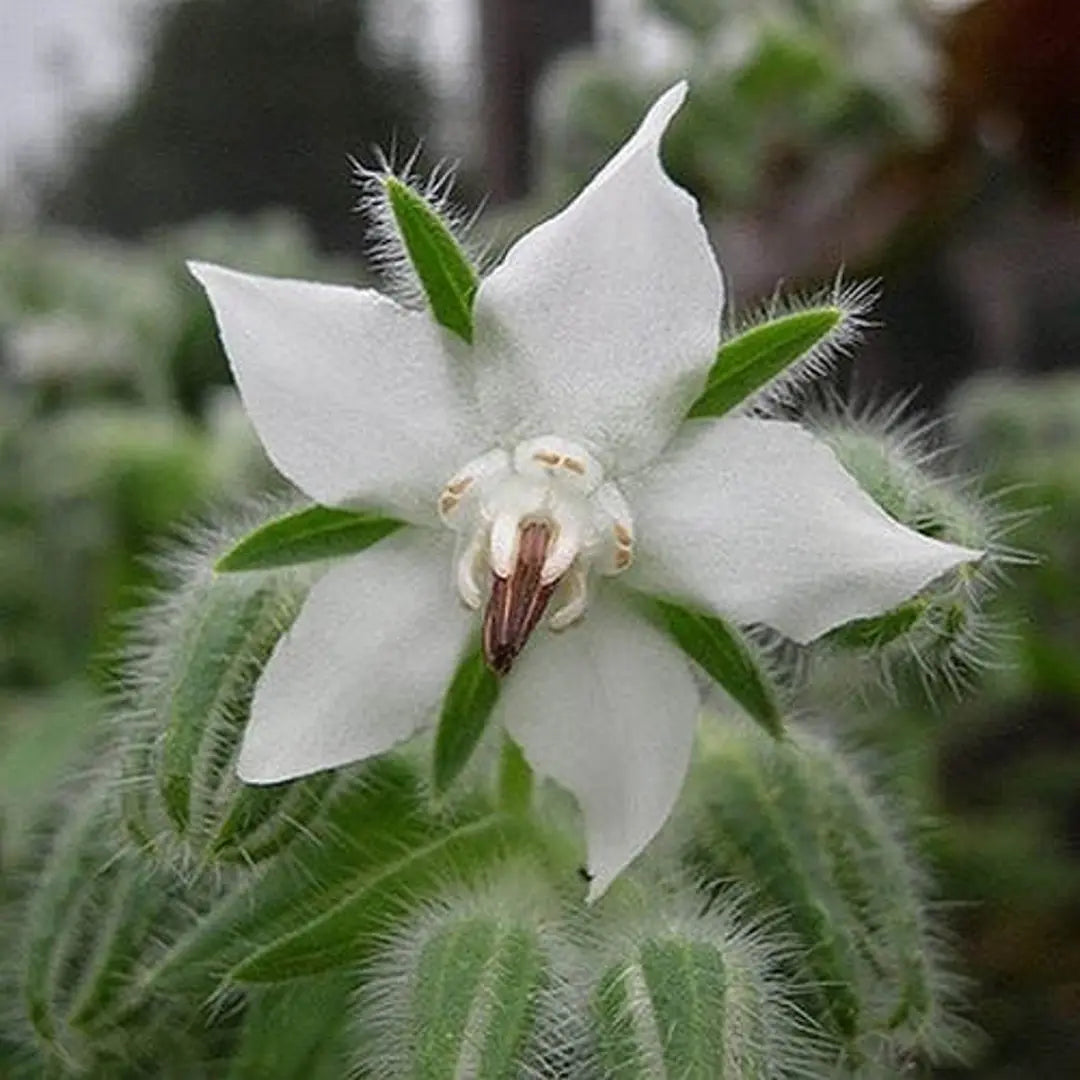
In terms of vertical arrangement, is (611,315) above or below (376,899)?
above

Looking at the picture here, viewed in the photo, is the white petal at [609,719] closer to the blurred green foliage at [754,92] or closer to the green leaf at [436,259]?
the green leaf at [436,259]

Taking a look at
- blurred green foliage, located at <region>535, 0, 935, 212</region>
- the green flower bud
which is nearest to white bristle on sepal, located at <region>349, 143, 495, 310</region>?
the green flower bud

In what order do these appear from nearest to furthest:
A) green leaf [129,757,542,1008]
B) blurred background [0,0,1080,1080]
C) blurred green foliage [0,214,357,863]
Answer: green leaf [129,757,542,1008], blurred green foliage [0,214,357,863], blurred background [0,0,1080,1080]

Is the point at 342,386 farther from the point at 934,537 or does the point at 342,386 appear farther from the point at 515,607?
the point at 934,537

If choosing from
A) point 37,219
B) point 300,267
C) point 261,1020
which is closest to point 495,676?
point 261,1020

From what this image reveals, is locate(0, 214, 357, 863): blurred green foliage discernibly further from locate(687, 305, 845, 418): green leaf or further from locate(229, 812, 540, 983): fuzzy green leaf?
locate(687, 305, 845, 418): green leaf

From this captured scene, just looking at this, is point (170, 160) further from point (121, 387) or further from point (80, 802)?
point (80, 802)

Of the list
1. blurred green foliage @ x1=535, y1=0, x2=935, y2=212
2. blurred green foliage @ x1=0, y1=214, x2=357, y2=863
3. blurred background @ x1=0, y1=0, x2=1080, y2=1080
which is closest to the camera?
blurred green foliage @ x1=0, y1=214, x2=357, y2=863

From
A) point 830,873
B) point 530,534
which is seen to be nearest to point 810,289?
point 830,873
